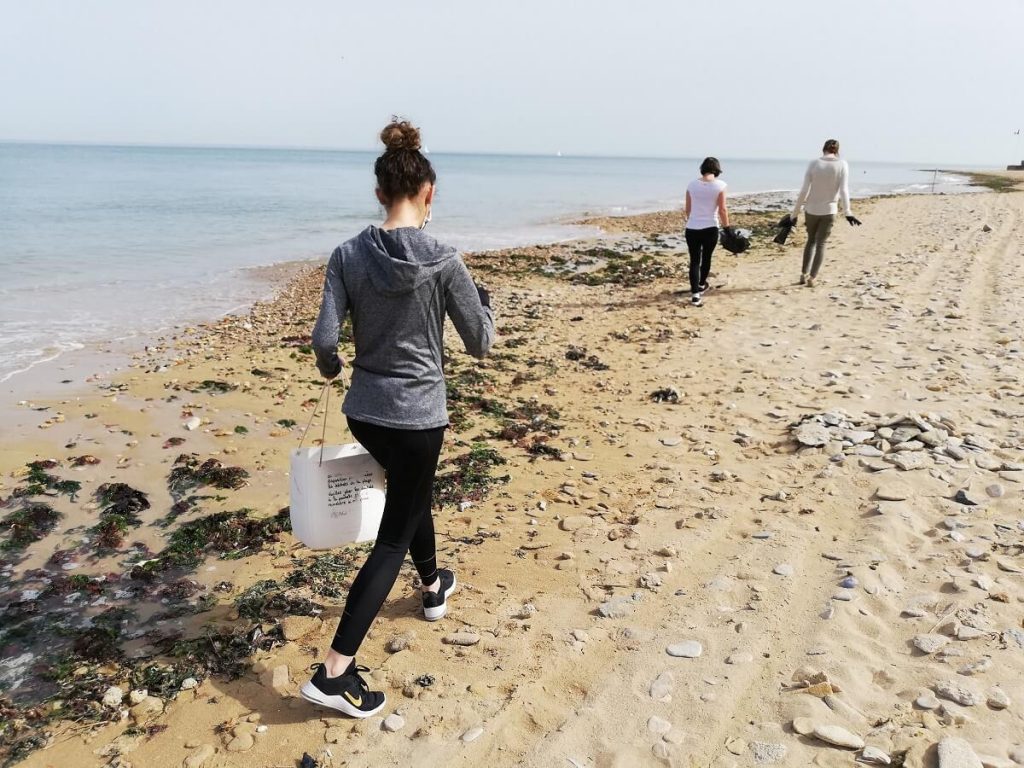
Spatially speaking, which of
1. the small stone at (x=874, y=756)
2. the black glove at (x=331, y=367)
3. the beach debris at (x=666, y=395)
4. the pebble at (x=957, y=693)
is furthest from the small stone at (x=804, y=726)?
the beach debris at (x=666, y=395)

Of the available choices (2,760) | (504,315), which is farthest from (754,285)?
(2,760)

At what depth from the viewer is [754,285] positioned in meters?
12.5

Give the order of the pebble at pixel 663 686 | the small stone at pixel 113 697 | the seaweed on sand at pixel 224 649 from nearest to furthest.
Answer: the pebble at pixel 663 686, the small stone at pixel 113 697, the seaweed on sand at pixel 224 649

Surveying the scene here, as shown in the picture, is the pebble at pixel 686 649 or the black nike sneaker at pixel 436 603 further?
the black nike sneaker at pixel 436 603

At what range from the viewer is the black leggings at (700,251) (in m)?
10.6

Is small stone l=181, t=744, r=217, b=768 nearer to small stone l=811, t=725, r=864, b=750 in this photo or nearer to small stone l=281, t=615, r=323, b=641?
small stone l=281, t=615, r=323, b=641

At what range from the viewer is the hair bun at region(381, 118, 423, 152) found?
9.34 ft

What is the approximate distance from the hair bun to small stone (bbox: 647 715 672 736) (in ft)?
8.02

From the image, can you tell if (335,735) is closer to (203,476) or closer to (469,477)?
(469,477)

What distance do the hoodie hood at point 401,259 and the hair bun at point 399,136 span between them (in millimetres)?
334

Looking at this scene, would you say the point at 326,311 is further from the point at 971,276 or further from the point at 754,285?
the point at 971,276

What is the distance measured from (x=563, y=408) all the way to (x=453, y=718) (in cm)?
425

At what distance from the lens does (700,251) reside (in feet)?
36.9

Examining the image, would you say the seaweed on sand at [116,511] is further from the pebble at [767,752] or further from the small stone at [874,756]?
the small stone at [874,756]
